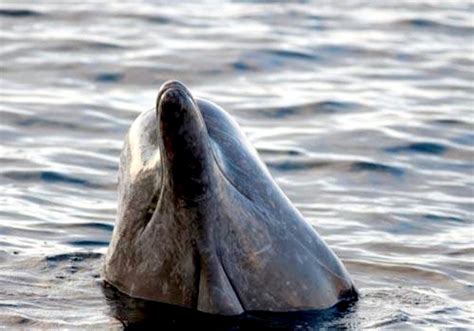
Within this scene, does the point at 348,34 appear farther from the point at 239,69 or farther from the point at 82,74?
the point at 82,74

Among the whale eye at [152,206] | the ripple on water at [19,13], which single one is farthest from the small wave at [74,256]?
the ripple on water at [19,13]

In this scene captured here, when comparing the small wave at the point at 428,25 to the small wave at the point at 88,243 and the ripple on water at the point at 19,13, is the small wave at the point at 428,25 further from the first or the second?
the small wave at the point at 88,243

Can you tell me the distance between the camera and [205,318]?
7660mm

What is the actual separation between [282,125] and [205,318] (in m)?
6.50

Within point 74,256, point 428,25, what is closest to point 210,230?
point 74,256

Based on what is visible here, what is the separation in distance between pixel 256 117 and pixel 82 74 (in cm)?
234

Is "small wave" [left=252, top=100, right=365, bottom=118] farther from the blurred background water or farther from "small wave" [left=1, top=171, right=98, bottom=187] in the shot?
"small wave" [left=1, top=171, right=98, bottom=187]

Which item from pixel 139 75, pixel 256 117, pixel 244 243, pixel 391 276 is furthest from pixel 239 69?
pixel 244 243

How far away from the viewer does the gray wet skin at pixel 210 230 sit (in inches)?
294

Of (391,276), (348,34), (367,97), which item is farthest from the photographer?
(348,34)

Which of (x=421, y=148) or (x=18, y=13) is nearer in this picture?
(x=421, y=148)

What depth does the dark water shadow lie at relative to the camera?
7.68m

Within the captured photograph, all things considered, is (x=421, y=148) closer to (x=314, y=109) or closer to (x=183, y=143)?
(x=314, y=109)

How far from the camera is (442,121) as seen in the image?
14469mm
